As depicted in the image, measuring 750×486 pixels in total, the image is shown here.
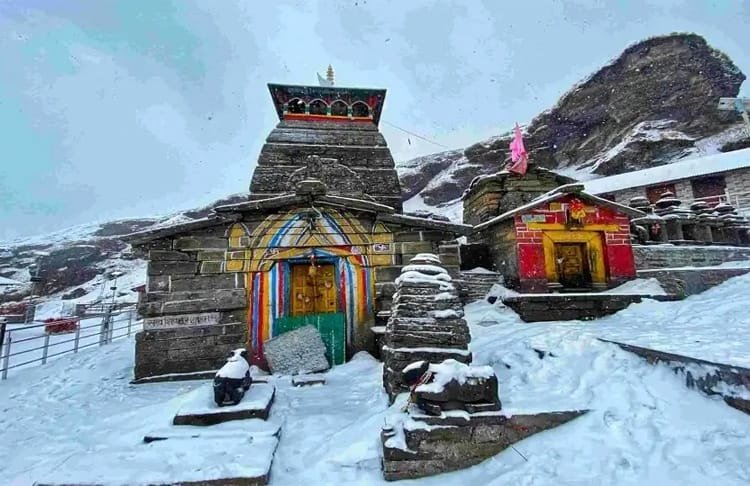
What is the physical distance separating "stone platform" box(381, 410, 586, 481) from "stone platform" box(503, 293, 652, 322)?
15.3 feet

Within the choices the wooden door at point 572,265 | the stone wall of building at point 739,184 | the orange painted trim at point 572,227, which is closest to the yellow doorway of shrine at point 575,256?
the wooden door at point 572,265

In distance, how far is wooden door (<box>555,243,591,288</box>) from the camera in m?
10.4

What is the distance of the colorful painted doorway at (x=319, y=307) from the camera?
25.1 feet

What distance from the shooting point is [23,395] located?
655 cm

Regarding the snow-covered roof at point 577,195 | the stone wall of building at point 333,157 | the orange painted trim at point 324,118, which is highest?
the orange painted trim at point 324,118

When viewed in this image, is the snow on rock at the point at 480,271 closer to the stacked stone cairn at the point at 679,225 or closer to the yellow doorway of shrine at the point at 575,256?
the yellow doorway of shrine at the point at 575,256

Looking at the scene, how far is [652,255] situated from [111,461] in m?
14.9

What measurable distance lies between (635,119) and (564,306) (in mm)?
38269

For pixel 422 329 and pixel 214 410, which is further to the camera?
pixel 422 329

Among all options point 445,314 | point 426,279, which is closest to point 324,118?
point 426,279

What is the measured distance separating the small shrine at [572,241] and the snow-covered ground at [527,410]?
2.56 m

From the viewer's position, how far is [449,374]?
389 centimetres

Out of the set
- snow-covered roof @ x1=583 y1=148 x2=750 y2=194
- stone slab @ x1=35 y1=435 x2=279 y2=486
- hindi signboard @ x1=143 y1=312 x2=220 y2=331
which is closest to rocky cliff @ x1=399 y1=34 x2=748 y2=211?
snow-covered roof @ x1=583 y1=148 x2=750 y2=194

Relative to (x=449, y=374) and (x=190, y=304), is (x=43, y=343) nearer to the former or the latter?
(x=190, y=304)
